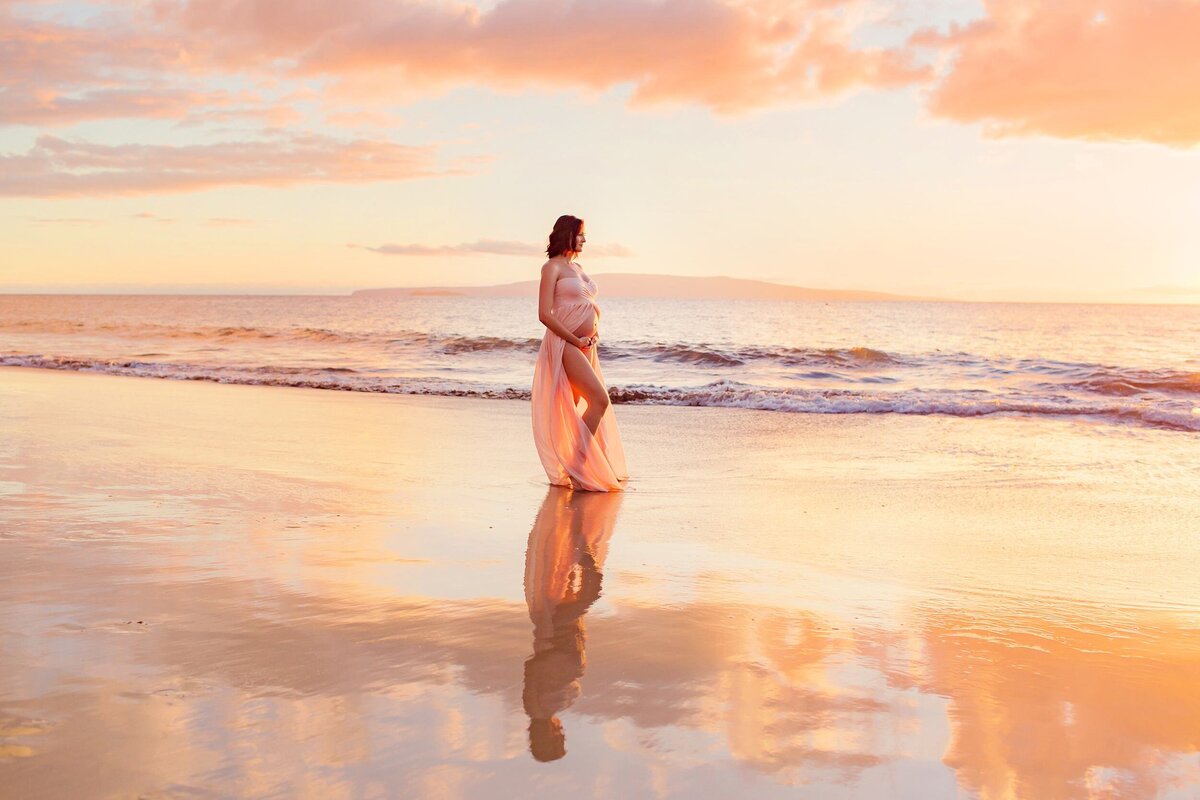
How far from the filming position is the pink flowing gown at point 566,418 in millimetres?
7352

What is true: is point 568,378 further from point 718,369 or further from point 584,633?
point 718,369

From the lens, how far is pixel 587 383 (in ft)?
24.9

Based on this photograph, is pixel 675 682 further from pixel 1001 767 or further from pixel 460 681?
pixel 1001 767

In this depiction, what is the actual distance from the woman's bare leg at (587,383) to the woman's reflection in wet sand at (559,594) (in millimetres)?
653

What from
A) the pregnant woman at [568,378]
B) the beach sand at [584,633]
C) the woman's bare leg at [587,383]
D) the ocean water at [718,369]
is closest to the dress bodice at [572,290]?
the pregnant woman at [568,378]

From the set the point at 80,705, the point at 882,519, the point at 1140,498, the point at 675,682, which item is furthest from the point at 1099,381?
the point at 80,705

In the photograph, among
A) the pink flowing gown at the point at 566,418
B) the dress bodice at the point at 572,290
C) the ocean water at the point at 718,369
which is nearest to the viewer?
the pink flowing gown at the point at 566,418

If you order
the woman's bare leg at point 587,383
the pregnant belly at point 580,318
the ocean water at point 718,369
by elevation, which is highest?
the pregnant belly at point 580,318

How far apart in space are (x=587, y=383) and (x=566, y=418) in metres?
0.33

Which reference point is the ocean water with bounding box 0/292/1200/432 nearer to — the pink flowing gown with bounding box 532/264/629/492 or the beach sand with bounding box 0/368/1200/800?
the pink flowing gown with bounding box 532/264/629/492

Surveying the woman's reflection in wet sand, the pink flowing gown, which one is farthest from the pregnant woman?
the woman's reflection in wet sand

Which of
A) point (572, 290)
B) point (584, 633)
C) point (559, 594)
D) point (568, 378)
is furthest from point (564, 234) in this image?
point (584, 633)

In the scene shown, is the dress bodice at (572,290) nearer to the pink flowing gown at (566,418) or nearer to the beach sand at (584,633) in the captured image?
the pink flowing gown at (566,418)

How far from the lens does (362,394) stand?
1540 centimetres
